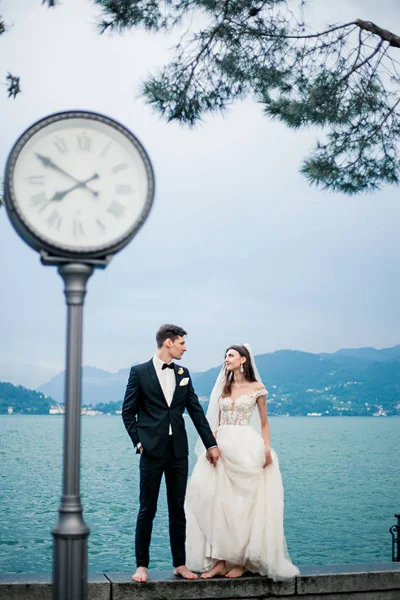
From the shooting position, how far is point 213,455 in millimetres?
5344

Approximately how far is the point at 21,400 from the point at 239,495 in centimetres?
10349

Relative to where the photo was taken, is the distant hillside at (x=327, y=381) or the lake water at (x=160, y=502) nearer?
the lake water at (x=160, y=502)

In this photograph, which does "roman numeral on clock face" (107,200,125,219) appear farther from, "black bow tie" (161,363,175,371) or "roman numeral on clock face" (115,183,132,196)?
"black bow tie" (161,363,175,371)

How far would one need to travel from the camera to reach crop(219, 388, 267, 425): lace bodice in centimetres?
542

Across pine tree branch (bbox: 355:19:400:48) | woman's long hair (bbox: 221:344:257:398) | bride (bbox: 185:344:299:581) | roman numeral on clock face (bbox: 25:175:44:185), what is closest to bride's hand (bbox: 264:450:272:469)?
bride (bbox: 185:344:299:581)

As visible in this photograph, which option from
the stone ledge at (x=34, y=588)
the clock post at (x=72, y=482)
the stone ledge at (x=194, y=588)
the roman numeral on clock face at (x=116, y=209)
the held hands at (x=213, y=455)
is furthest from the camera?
the held hands at (x=213, y=455)

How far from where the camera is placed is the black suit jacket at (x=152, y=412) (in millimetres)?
5188

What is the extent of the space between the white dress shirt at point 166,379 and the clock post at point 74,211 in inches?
85.1

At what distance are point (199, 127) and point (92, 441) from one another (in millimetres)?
78745

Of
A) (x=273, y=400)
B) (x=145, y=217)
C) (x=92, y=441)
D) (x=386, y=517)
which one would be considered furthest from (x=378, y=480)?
(x=273, y=400)

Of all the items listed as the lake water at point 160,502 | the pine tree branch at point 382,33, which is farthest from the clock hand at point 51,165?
the lake water at point 160,502

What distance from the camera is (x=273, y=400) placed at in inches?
4491

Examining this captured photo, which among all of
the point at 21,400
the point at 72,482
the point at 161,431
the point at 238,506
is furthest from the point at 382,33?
the point at 21,400

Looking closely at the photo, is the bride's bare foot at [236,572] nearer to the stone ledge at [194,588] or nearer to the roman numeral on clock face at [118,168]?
the stone ledge at [194,588]
